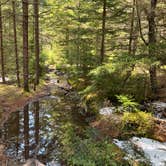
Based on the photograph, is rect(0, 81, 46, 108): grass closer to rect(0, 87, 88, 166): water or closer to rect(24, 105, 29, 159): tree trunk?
rect(0, 87, 88, 166): water

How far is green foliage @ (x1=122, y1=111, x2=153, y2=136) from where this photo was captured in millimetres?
10891

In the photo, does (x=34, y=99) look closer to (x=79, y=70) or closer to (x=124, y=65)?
(x=79, y=70)

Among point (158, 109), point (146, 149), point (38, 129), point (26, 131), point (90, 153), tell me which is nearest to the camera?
point (90, 153)

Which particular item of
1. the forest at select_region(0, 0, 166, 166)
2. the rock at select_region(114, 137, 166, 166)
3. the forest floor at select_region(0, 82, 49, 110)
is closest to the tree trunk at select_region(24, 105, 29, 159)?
the forest at select_region(0, 0, 166, 166)

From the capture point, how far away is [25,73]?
1948cm

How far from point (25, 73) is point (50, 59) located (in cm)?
1990

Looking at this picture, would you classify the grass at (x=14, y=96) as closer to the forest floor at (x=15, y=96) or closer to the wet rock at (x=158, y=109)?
the forest floor at (x=15, y=96)

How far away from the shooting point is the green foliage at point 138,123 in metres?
10.9

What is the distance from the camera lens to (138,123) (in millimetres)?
11242

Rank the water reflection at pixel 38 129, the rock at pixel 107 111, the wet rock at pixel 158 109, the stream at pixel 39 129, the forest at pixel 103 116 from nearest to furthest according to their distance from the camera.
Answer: the forest at pixel 103 116, the stream at pixel 39 129, the water reflection at pixel 38 129, the wet rock at pixel 158 109, the rock at pixel 107 111

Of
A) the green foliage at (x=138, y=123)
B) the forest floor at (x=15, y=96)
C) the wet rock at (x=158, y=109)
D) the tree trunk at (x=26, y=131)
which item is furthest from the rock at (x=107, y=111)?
the forest floor at (x=15, y=96)

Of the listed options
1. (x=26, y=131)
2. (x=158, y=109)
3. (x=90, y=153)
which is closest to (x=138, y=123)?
(x=158, y=109)

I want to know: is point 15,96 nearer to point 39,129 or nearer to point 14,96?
point 14,96

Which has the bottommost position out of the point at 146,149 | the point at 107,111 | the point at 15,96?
the point at 15,96
